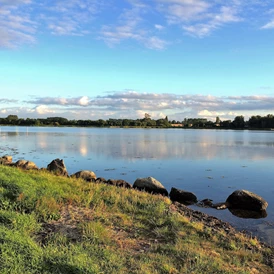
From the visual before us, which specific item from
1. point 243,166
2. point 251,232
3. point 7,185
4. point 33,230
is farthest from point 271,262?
point 243,166

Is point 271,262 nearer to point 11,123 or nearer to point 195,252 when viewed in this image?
point 195,252

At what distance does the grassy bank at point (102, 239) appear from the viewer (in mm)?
4934

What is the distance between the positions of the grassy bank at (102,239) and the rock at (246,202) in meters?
5.51

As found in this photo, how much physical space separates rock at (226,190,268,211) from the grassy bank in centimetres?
551

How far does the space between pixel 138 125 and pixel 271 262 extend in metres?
167

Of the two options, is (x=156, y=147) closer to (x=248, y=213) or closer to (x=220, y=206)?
(x=220, y=206)

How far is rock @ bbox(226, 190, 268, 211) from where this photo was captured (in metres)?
13.6

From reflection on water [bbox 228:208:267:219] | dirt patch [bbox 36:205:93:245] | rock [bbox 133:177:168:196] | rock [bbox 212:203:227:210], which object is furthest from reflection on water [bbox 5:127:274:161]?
dirt patch [bbox 36:205:93:245]

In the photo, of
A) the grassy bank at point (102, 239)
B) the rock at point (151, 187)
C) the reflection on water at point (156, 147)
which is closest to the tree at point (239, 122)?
the reflection on water at point (156, 147)

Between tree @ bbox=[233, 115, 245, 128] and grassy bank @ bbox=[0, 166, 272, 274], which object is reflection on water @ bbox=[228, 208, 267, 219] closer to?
grassy bank @ bbox=[0, 166, 272, 274]

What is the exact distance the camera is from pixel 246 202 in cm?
1382

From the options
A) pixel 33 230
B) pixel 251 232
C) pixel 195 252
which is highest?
pixel 33 230

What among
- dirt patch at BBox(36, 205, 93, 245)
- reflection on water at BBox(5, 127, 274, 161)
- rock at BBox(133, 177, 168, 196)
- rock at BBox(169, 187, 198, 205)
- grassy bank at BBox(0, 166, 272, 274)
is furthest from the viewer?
reflection on water at BBox(5, 127, 274, 161)

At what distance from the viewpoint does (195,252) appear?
6.23m
